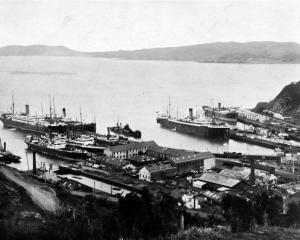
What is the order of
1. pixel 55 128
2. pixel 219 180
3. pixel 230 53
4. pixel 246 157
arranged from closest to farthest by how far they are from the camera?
1. pixel 219 180
2. pixel 246 157
3. pixel 55 128
4. pixel 230 53

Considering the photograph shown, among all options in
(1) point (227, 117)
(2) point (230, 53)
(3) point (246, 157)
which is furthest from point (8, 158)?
(2) point (230, 53)

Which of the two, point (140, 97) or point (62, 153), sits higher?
point (140, 97)

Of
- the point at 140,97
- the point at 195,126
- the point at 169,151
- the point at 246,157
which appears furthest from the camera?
the point at 140,97

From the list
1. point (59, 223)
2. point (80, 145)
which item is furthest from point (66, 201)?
point (80, 145)

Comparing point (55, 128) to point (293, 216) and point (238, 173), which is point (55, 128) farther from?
point (293, 216)

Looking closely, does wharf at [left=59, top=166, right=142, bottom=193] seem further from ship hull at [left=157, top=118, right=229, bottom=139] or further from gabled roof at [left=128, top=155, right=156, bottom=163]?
ship hull at [left=157, top=118, right=229, bottom=139]

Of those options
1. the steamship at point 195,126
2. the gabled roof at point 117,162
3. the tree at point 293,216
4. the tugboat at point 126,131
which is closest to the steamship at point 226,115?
the steamship at point 195,126

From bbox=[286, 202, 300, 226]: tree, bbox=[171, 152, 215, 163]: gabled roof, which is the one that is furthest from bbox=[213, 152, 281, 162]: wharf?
bbox=[286, 202, 300, 226]: tree
